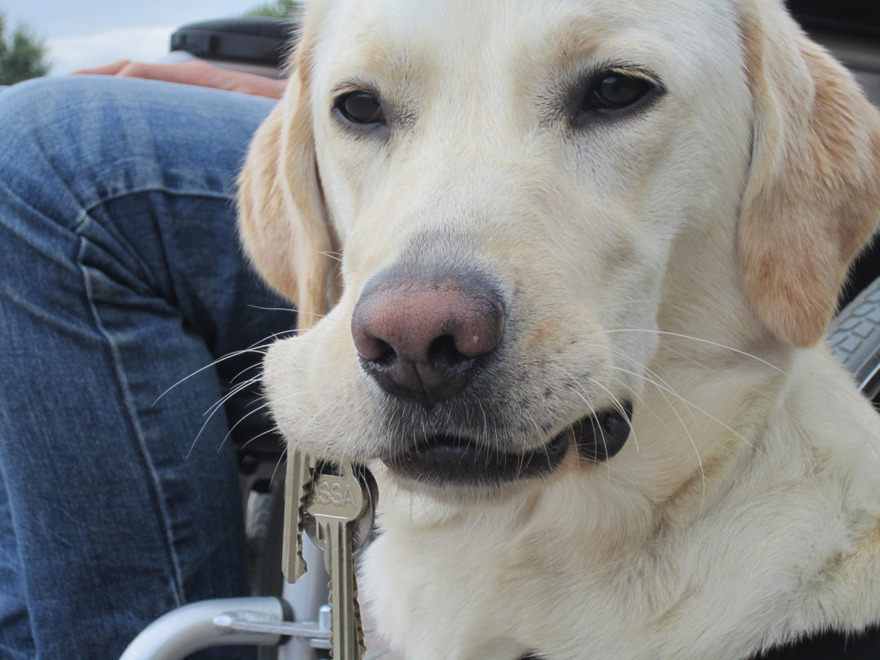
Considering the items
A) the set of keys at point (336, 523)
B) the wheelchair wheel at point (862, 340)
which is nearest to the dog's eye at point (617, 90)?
the set of keys at point (336, 523)

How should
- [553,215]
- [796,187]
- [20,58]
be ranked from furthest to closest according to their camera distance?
[20,58] < [796,187] < [553,215]

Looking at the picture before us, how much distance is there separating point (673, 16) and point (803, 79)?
367 mm

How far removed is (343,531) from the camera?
62.6 inches

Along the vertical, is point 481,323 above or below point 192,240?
above

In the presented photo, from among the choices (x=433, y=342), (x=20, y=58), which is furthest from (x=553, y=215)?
(x=20, y=58)

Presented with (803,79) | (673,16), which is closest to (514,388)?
(673,16)

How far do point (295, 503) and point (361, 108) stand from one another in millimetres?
879

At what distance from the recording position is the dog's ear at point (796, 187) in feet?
5.60

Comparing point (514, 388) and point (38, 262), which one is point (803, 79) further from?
point (38, 262)

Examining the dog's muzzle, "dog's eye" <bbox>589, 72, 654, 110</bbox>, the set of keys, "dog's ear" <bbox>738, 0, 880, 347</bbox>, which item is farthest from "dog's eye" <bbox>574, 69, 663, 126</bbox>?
the set of keys

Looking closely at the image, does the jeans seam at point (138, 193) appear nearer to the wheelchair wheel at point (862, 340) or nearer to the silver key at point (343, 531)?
the silver key at point (343, 531)

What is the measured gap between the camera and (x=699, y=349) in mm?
1761

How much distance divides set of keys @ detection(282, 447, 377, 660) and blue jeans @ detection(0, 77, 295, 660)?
66cm

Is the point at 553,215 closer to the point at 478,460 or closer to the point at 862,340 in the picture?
the point at 478,460
